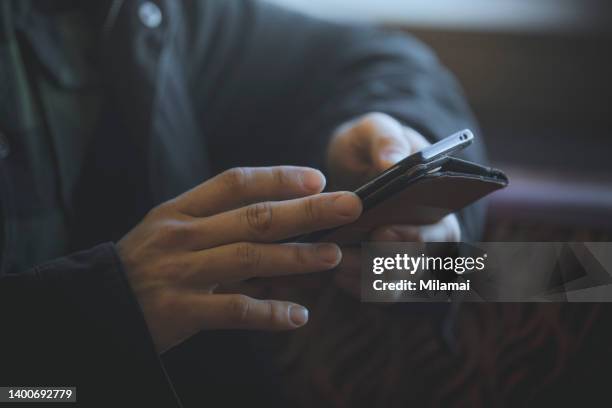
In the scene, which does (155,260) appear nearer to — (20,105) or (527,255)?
(20,105)

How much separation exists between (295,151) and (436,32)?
49 cm

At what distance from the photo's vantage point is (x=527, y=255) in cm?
62

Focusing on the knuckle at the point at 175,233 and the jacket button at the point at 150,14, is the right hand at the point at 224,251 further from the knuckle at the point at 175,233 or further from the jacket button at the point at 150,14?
the jacket button at the point at 150,14

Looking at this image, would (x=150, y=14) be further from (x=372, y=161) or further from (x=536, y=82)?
(x=536, y=82)

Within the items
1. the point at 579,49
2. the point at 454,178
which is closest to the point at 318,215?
the point at 454,178

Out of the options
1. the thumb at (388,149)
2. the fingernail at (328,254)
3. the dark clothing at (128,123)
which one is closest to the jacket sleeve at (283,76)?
the dark clothing at (128,123)

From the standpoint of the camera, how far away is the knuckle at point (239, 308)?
0.46m

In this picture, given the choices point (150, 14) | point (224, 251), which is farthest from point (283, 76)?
point (224, 251)

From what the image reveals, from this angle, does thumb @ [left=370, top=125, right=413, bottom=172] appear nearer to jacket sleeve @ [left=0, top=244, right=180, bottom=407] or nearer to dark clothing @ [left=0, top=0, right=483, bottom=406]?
dark clothing @ [left=0, top=0, right=483, bottom=406]

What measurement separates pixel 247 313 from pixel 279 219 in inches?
3.3

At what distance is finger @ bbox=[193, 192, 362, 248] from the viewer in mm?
414

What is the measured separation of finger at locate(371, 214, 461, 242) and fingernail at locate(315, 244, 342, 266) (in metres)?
0.08

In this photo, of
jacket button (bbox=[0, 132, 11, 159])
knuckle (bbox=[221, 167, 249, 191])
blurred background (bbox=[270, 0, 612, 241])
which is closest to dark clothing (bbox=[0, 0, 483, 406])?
jacket button (bbox=[0, 132, 11, 159])

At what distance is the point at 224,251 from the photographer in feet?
1.47
